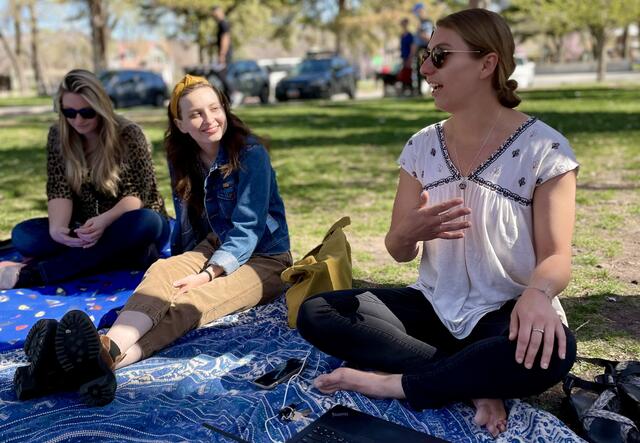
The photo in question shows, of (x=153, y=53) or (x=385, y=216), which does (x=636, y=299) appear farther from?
(x=153, y=53)

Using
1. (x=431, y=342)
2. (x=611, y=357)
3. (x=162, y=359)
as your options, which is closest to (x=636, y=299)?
(x=611, y=357)

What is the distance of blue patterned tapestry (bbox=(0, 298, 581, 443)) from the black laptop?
90 millimetres

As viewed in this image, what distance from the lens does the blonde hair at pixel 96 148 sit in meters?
4.06

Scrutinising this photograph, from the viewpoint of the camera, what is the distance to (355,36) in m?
42.8

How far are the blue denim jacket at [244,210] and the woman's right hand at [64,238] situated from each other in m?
0.69

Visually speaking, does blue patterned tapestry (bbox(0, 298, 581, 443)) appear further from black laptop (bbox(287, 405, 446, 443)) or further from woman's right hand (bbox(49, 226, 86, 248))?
woman's right hand (bbox(49, 226, 86, 248))

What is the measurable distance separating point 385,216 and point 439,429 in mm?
3547

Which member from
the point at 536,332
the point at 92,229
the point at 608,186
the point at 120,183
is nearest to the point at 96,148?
the point at 120,183

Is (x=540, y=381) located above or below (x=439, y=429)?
above

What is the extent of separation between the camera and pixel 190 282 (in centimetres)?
334

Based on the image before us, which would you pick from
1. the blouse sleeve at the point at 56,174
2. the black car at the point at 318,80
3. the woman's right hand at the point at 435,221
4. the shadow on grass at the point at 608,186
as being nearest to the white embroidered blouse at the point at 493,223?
the woman's right hand at the point at 435,221

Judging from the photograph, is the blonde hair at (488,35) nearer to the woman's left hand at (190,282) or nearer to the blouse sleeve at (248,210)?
the blouse sleeve at (248,210)

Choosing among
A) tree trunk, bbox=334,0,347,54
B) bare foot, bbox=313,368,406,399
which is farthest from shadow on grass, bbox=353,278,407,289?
tree trunk, bbox=334,0,347,54

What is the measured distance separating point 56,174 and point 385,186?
3.69 meters
